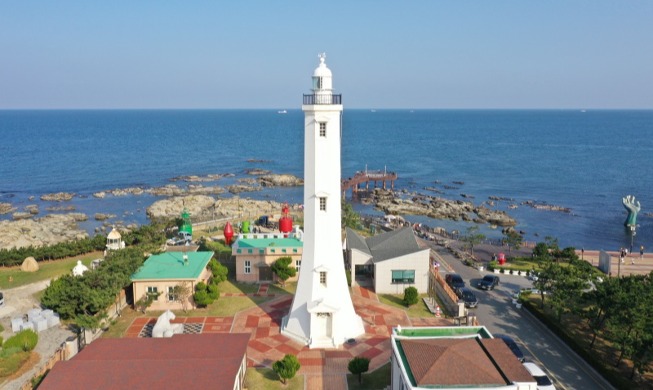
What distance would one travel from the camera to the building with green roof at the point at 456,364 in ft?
55.0

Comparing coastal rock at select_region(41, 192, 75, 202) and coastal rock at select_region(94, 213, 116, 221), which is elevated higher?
coastal rock at select_region(41, 192, 75, 202)

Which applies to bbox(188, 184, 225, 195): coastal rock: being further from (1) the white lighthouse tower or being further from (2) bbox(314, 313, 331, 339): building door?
(2) bbox(314, 313, 331, 339): building door

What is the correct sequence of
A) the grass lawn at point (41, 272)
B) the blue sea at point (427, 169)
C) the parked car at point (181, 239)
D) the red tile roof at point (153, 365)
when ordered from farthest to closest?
the blue sea at point (427, 169) < the parked car at point (181, 239) < the grass lawn at point (41, 272) < the red tile roof at point (153, 365)

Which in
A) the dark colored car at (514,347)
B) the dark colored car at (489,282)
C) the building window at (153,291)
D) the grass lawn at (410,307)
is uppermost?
the building window at (153,291)

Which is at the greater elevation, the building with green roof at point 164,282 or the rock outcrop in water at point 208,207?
the building with green roof at point 164,282

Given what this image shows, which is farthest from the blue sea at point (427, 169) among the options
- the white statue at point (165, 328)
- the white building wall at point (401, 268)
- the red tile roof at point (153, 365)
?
the red tile roof at point (153, 365)

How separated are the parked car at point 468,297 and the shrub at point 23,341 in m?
24.1

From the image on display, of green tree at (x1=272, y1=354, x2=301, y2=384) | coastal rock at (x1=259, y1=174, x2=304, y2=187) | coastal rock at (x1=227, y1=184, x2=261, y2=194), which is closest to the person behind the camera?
green tree at (x1=272, y1=354, x2=301, y2=384)

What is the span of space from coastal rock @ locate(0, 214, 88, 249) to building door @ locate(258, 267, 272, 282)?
31549 millimetres

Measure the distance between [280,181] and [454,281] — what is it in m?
65.9

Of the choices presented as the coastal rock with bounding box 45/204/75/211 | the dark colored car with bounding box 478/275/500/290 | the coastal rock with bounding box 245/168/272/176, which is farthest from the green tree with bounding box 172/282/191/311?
the coastal rock with bounding box 245/168/272/176

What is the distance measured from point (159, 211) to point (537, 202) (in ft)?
195

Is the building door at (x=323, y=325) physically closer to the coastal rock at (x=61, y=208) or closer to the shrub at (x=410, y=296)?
the shrub at (x=410, y=296)

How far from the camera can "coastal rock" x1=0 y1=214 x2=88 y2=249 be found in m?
53.8
